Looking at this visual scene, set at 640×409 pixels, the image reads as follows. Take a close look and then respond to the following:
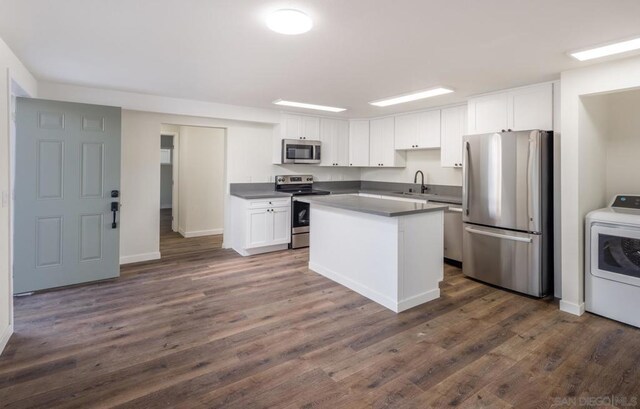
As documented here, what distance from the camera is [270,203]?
5293 millimetres

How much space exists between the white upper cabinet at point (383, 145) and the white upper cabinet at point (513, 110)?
1737 mm

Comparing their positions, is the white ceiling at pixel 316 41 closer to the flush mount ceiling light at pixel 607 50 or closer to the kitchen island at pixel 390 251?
the flush mount ceiling light at pixel 607 50

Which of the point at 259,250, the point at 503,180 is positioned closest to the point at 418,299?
the point at 503,180

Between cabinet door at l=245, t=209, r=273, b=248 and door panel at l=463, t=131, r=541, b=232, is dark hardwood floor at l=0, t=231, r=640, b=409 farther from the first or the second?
cabinet door at l=245, t=209, r=273, b=248

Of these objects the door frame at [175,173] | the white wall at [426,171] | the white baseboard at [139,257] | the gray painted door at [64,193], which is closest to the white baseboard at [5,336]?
the gray painted door at [64,193]

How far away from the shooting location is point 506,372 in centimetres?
224

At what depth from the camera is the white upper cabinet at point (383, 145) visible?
5.93m

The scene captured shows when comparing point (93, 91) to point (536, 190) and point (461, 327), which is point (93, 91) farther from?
point (536, 190)

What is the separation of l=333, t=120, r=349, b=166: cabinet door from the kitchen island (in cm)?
251

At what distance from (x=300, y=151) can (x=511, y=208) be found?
337cm

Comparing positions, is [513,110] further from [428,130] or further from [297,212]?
[297,212]

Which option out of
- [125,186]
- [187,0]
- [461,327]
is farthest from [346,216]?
[125,186]

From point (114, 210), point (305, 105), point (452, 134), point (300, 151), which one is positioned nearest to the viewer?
point (114, 210)

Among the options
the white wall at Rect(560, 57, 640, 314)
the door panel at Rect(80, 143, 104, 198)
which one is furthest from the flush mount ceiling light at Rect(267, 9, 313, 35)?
the door panel at Rect(80, 143, 104, 198)
